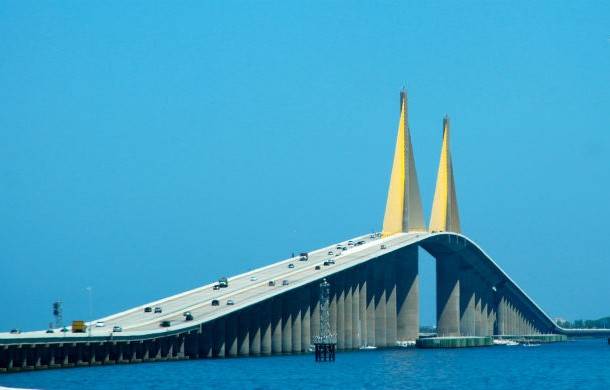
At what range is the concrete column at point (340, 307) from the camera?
142 meters

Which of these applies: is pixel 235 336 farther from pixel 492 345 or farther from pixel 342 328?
pixel 492 345

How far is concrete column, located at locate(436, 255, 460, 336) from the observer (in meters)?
184

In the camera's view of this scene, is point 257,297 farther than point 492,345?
No

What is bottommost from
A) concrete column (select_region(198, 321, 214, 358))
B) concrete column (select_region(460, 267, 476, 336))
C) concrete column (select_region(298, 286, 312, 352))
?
concrete column (select_region(198, 321, 214, 358))

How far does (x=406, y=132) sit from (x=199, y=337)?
189 feet

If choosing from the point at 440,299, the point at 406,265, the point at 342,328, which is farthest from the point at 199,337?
the point at 440,299

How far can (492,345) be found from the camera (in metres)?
191

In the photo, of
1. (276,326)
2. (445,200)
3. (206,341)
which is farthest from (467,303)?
(206,341)

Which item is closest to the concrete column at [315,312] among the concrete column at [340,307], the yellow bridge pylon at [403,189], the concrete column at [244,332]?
the concrete column at [340,307]

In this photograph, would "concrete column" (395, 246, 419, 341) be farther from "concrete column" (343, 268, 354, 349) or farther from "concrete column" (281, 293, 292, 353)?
"concrete column" (281, 293, 292, 353)

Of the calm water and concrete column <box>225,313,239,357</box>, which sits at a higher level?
concrete column <box>225,313,239,357</box>

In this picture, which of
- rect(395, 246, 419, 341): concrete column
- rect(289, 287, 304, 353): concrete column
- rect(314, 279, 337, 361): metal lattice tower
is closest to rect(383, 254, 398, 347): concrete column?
rect(395, 246, 419, 341): concrete column

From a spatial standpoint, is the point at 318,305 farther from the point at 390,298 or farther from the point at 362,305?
the point at 390,298

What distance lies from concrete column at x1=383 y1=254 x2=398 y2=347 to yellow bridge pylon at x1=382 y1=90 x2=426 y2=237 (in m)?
9.54
